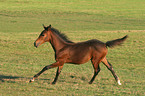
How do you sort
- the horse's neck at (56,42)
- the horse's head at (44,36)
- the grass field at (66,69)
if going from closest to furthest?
1. the grass field at (66,69)
2. the horse's head at (44,36)
3. the horse's neck at (56,42)

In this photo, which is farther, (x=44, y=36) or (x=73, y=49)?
(x=73, y=49)

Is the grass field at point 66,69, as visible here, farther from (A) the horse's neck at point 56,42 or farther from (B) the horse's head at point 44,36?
(B) the horse's head at point 44,36

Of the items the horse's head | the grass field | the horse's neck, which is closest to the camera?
the grass field

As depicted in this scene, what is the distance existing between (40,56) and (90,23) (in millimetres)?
18117

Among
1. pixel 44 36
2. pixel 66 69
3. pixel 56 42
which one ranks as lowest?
pixel 66 69

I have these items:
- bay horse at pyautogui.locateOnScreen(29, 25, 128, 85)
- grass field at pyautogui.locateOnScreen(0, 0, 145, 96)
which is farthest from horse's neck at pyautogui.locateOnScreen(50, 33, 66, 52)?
grass field at pyautogui.locateOnScreen(0, 0, 145, 96)

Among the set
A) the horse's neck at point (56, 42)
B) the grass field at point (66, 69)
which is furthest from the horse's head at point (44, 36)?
the grass field at point (66, 69)

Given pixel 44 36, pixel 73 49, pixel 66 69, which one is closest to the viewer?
pixel 44 36

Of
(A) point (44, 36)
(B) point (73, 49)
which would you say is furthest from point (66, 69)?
(A) point (44, 36)

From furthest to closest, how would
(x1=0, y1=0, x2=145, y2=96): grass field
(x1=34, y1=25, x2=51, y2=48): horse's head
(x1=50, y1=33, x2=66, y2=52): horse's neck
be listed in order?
(x1=50, y1=33, x2=66, y2=52): horse's neck, (x1=34, y1=25, x2=51, y2=48): horse's head, (x1=0, y1=0, x2=145, y2=96): grass field

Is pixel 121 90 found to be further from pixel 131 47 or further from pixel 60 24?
pixel 60 24

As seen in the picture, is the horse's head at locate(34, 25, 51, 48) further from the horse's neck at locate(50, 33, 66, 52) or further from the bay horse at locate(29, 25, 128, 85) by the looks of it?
the horse's neck at locate(50, 33, 66, 52)

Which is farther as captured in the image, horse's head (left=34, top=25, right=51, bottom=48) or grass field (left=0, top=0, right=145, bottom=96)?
horse's head (left=34, top=25, right=51, bottom=48)

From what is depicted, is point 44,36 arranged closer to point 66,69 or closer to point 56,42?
point 56,42
